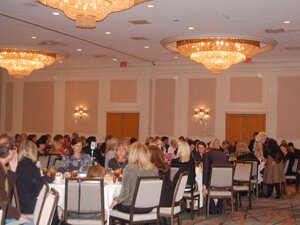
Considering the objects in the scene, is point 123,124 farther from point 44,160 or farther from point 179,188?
point 179,188

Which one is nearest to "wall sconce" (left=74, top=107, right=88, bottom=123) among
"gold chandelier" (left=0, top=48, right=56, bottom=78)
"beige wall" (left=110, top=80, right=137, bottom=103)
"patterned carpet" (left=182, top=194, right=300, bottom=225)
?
"beige wall" (left=110, top=80, right=137, bottom=103)

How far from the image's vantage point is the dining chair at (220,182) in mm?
8570

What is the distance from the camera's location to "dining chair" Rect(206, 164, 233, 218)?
337 inches

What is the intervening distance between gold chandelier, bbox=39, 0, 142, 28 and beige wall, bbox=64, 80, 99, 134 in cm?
1269

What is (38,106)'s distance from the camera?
20.6m

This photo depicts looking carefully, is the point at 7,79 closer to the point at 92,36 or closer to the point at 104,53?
the point at 104,53

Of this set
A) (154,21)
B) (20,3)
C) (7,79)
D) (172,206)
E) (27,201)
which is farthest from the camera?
(7,79)

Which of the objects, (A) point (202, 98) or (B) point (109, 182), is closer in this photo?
(B) point (109, 182)

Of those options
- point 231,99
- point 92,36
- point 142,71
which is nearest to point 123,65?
point 142,71

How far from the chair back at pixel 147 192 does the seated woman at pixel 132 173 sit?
0.10 meters

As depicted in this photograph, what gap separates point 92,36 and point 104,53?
3056 millimetres

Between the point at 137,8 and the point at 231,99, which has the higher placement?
the point at 137,8

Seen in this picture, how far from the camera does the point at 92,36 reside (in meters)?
13.1

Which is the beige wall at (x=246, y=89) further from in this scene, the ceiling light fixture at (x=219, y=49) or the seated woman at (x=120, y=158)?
the seated woman at (x=120, y=158)
